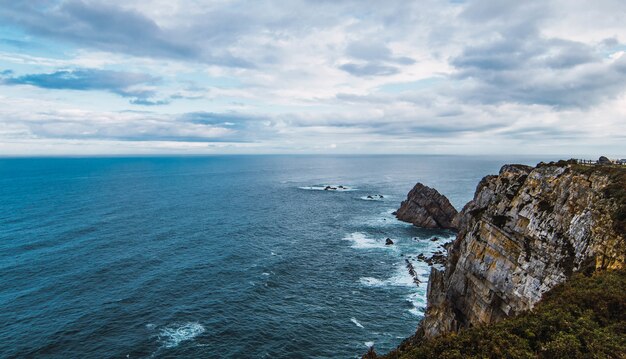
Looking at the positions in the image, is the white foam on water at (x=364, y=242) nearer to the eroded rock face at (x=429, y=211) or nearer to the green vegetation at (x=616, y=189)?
the eroded rock face at (x=429, y=211)

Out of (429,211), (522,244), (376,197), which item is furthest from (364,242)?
(376,197)

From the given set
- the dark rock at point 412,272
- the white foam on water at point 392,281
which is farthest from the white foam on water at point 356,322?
the dark rock at point 412,272

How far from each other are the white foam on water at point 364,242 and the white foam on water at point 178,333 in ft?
175

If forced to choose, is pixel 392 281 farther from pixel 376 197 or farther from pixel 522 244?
pixel 376 197

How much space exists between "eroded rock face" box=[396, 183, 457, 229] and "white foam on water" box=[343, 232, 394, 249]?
24946mm

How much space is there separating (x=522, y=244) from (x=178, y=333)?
51348 mm

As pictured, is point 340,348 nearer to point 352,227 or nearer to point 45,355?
point 45,355

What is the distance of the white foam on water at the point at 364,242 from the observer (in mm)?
102875

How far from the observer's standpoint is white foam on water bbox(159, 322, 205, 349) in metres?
54.9

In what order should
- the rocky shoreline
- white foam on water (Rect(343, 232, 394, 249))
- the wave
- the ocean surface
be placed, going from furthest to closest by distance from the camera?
the wave, white foam on water (Rect(343, 232, 394, 249)), the ocean surface, the rocky shoreline

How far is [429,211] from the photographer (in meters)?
128

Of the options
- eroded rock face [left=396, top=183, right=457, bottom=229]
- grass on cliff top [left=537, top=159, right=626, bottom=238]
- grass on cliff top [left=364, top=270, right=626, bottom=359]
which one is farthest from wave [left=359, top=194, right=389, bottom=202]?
grass on cliff top [left=364, top=270, right=626, bottom=359]

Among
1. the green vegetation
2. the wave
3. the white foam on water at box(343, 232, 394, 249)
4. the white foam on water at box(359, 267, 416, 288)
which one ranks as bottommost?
the white foam on water at box(359, 267, 416, 288)

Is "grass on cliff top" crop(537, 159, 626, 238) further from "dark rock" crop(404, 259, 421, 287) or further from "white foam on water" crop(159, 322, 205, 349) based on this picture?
"white foam on water" crop(159, 322, 205, 349)
